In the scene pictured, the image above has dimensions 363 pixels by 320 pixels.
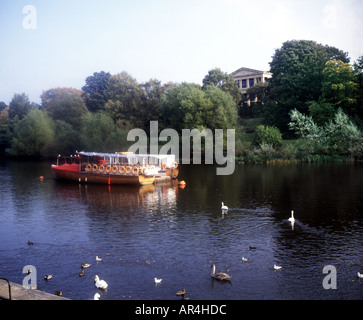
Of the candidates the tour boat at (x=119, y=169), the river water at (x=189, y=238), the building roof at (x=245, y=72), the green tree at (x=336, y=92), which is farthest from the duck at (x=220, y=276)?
the building roof at (x=245, y=72)

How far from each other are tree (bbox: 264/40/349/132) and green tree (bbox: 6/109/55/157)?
53.6m

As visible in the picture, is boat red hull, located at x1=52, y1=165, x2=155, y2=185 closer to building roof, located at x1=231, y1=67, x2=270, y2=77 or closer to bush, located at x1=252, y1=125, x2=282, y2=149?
bush, located at x1=252, y1=125, x2=282, y2=149

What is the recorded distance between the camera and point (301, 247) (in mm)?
25734

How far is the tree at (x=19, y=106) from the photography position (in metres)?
124

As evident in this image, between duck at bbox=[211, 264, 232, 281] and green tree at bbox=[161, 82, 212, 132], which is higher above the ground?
green tree at bbox=[161, 82, 212, 132]

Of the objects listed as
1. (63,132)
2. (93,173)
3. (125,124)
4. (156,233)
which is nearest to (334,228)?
(156,233)

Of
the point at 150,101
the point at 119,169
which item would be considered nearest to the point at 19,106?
the point at 150,101

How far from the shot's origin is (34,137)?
345 feet

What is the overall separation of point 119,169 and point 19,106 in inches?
3340

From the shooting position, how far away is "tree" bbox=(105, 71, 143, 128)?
9844 centimetres

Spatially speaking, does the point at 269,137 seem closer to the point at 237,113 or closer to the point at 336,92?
the point at 336,92

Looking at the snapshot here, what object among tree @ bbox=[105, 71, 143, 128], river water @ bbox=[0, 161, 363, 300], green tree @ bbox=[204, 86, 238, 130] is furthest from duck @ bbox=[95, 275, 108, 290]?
tree @ bbox=[105, 71, 143, 128]

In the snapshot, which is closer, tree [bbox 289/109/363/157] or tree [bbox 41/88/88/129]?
tree [bbox 289/109/363/157]

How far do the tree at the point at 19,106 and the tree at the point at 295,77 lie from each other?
72632 mm
